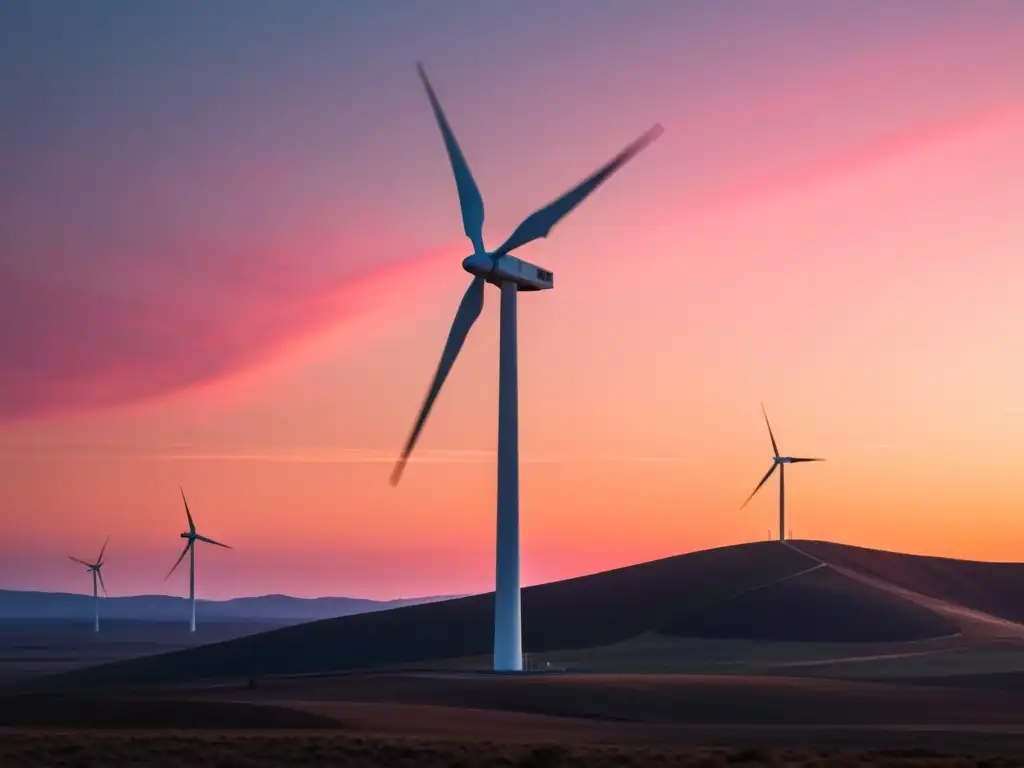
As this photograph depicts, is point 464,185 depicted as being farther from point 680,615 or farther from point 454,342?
point 680,615

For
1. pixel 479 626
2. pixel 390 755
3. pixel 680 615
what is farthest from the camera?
pixel 479 626

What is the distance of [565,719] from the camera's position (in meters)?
55.0

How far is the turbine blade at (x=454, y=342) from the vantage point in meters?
70.3

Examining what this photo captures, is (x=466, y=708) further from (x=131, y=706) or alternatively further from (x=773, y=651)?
(x=773, y=651)

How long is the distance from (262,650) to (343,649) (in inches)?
334

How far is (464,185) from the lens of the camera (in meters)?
77.1

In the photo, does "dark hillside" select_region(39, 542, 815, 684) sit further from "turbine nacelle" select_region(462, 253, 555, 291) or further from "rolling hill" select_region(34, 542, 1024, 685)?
"turbine nacelle" select_region(462, 253, 555, 291)

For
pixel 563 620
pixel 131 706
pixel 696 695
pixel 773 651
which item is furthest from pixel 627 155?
pixel 563 620

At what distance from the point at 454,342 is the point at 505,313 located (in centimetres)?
346

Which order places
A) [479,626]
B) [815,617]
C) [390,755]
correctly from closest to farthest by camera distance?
[390,755], [815,617], [479,626]

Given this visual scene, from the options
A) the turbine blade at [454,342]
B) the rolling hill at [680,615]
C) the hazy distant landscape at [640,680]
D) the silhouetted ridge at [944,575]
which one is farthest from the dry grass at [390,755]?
the silhouetted ridge at [944,575]

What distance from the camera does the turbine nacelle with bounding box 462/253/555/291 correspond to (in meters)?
74.0

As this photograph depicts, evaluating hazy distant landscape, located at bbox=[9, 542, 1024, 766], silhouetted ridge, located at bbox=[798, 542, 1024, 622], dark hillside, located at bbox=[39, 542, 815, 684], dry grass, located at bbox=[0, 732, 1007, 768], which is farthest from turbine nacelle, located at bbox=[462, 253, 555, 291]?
silhouetted ridge, located at bbox=[798, 542, 1024, 622]

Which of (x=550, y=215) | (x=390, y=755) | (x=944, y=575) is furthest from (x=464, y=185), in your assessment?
(x=944, y=575)
